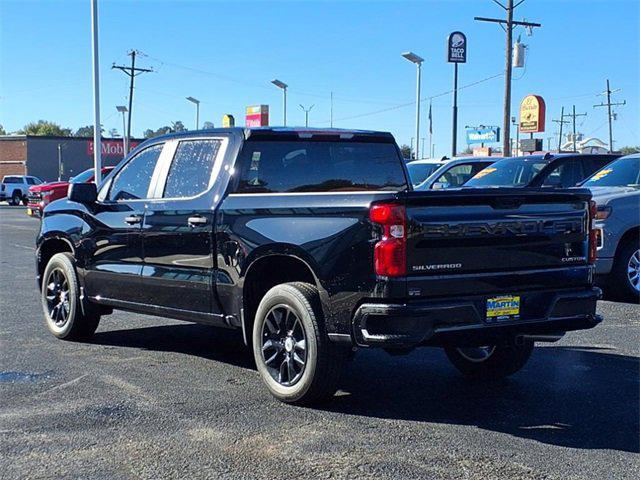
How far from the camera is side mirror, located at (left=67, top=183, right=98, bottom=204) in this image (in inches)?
292

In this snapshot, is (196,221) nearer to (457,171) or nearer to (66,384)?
(66,384)

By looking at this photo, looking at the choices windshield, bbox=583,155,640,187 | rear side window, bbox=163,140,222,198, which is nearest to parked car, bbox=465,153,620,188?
windshield, bbox=583,155,640,187

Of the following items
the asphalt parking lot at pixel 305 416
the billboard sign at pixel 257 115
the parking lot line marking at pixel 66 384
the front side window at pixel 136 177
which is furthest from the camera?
the billboard sign at pixel 257 115

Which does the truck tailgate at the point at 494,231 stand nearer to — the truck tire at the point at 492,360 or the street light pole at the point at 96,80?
the truck tire at the point at 492,360

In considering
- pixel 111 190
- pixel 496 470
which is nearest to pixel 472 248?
pixel 496 470

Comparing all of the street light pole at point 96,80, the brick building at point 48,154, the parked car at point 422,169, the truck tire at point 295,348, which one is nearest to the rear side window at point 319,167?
the truck tire at point 295,348

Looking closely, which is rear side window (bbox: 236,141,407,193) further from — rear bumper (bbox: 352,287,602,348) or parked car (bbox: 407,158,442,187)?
parked car (bbox: 407,158,442,187)

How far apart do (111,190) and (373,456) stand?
4.06 metres

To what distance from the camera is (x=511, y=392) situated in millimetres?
6020

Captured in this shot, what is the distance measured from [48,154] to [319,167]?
68779 mm

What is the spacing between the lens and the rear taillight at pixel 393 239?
16.0 ft

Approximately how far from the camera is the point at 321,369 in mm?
5316

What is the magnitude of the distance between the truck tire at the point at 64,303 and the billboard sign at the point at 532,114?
30561 mm

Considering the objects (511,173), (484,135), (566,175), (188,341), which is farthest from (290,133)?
(484,135)
